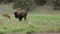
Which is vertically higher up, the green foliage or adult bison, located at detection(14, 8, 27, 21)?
adult bison, located at detection(14, 8, 27, 21)

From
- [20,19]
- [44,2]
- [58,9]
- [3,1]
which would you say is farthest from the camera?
[3,1]

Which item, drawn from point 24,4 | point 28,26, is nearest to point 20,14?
point 28,26

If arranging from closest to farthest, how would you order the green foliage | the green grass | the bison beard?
the green grass < the bison beard < the green foliage

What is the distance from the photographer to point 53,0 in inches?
1839

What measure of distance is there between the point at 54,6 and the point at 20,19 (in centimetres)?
2638

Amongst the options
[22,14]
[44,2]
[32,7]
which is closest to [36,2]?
[44,2]

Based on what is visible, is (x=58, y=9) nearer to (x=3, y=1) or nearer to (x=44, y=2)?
(x=44, y=2)

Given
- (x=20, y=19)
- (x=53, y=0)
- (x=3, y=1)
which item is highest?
(x=20, y=19)

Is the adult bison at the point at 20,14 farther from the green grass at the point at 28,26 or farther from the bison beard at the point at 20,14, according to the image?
the green grass at the point at 28,26

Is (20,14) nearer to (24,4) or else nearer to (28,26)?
(28,26)

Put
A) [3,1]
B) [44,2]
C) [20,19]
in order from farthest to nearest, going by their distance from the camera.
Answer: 1. [3,1]
2. [44,2]
3. [20,19]

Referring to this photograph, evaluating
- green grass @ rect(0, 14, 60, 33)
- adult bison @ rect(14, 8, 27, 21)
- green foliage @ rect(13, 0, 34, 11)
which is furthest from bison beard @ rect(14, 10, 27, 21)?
green foliage @ rect(13, 0, 34, 11)

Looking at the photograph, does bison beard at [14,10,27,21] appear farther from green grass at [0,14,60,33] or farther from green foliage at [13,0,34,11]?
green foliage at [13,0,34,11]

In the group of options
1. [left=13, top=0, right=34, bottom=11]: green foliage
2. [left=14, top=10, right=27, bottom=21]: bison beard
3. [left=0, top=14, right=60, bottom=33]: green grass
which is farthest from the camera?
[left=13, top=0, right=34, bottom=11]: green foliage
